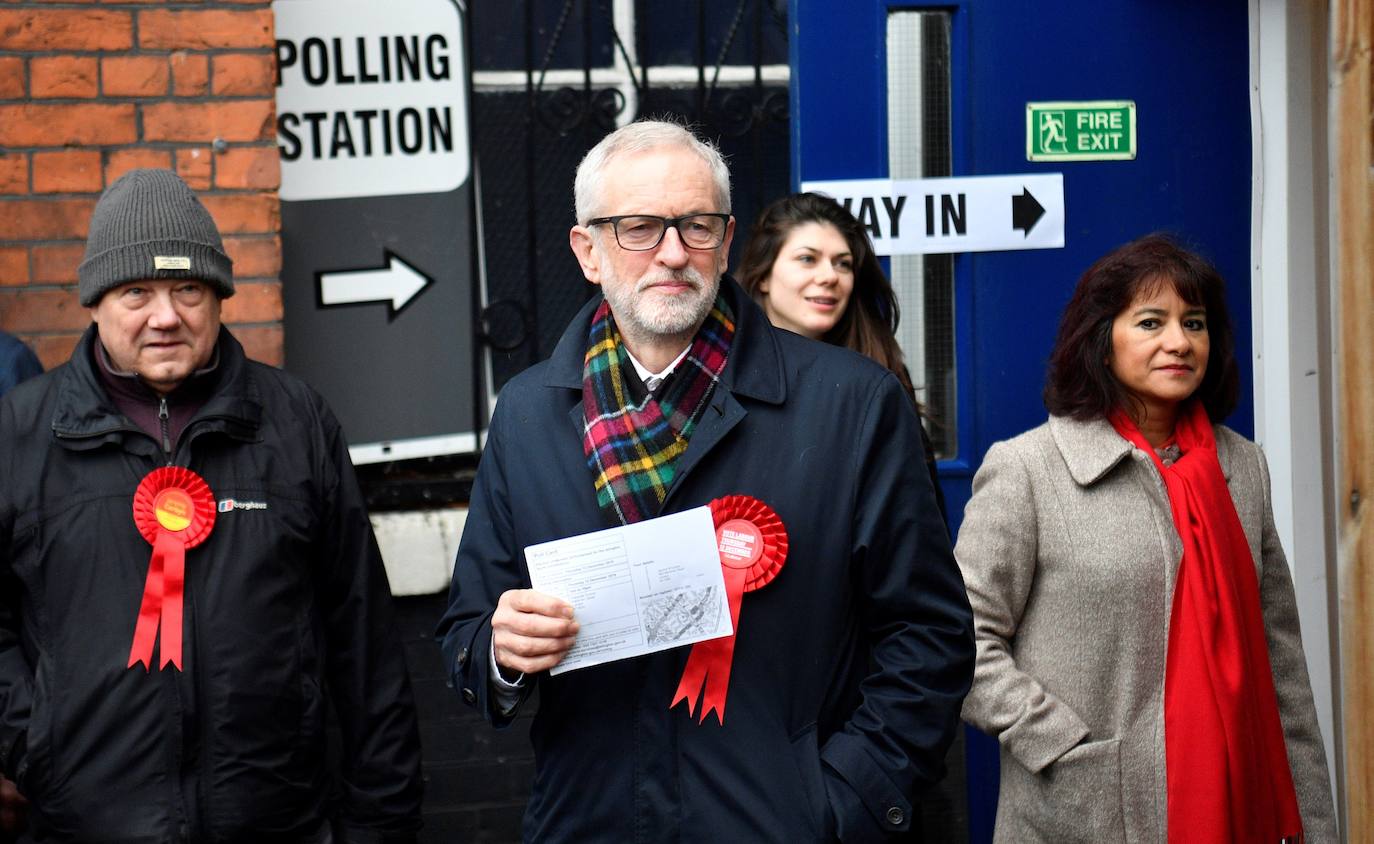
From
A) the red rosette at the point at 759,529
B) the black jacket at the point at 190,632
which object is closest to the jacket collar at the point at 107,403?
the black jacket at the point at 190,632

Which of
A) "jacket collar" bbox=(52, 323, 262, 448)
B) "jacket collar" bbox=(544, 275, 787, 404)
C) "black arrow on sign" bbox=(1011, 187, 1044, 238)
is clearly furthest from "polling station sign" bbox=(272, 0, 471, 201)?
"jacket collar" bbox=(544, 275, 787, 404)

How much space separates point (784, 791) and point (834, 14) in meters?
2.54

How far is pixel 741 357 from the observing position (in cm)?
238

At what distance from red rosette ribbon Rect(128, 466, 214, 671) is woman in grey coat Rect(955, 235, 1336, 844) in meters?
1.50

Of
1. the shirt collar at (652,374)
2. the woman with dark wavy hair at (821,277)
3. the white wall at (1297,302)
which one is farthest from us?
the white wall at (1297,302)

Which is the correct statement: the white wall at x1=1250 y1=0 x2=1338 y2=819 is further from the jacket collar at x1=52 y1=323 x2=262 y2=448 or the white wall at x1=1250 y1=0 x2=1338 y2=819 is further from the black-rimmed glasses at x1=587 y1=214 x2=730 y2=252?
the jacket collar at x1=52 y1=323 x2=262 y2=448

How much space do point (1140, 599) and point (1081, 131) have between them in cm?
173

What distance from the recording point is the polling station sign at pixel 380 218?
420 centimetres

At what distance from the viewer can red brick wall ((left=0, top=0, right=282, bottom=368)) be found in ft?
12.0

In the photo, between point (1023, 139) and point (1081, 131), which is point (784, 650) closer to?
point (1023, 139)

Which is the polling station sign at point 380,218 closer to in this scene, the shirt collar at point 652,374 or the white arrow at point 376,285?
the white arrow at point 376,285

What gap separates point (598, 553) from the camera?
7.01 feet

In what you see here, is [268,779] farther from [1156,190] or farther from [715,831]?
[1156,190]

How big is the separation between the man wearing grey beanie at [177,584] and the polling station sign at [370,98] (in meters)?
1.23
